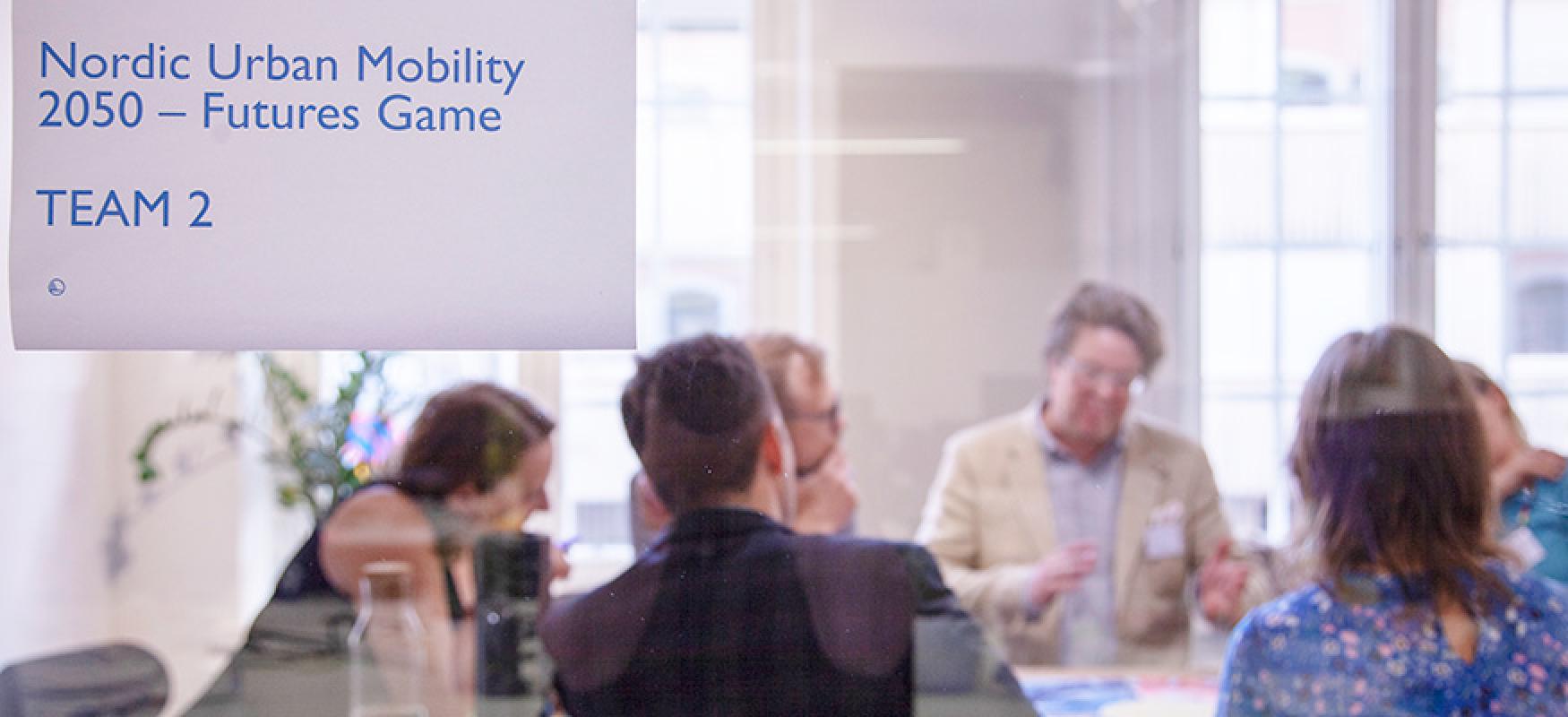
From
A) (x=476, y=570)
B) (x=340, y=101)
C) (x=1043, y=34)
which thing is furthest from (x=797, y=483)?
(x=1043, y=34)

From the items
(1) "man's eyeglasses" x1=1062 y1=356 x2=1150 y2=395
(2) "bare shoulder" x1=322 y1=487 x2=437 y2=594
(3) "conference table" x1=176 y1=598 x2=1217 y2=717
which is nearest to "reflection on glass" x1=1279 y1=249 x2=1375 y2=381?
(1) "man's eyeglasses" x1=1062 y1=356 x2=1150 y2=395

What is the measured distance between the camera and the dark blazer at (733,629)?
49.8 inches

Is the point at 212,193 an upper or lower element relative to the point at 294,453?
upper

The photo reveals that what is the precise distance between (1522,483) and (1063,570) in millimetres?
694

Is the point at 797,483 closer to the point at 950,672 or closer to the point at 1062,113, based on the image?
the point at 950,672

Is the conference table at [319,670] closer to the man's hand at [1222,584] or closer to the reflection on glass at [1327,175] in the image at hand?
the man's hand at [1222,584]

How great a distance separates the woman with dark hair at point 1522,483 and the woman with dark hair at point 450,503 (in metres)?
0.97

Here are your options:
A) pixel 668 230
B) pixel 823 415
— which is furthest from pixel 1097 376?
pixel 668 230

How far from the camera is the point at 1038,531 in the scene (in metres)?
1.98

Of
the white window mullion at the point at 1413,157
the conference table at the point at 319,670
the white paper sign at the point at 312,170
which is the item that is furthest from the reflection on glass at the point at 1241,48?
the white paper sign at the point at 312,170

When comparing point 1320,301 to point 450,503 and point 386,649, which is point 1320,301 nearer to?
point 450,503

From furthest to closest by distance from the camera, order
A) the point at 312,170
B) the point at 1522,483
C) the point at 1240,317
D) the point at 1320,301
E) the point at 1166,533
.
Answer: the point at 1166,533, the point at 1240,317, the point at 1320,301, the point at 1522,483, the point at 312,170

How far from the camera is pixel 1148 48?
1.86 metres

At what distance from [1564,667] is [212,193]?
135 cm
